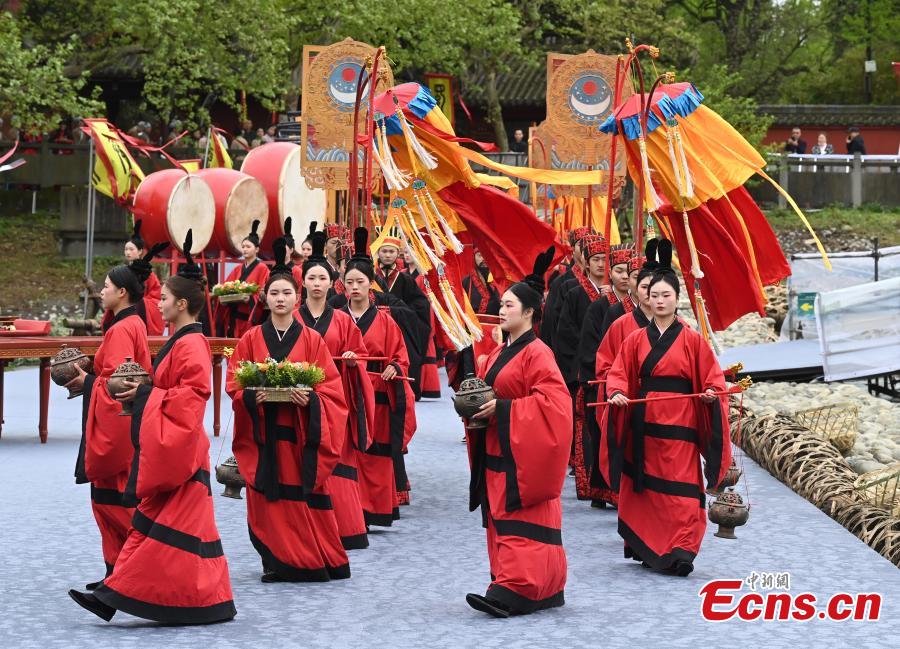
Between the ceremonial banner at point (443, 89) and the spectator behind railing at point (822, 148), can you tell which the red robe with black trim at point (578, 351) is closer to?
the ceremonial banner at point (443, 89)

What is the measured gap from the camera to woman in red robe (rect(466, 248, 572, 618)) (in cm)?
595

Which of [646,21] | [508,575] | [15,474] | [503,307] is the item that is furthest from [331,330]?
[646,21]

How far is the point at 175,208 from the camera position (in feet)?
57.7

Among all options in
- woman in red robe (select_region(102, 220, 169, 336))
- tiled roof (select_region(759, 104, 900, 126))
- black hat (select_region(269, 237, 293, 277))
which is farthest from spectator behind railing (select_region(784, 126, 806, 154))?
black hat (select_region(269, 237, 293, 277))

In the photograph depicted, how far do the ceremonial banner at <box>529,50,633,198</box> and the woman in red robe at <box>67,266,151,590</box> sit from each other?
227 inches

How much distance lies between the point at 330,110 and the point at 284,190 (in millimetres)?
8839

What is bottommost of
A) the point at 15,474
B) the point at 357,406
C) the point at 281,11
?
the point at 15,474

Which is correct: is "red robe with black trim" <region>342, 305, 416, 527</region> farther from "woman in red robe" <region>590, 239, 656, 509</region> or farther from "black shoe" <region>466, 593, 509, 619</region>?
"black shoe" <region>466, 593, 509, 619</region>

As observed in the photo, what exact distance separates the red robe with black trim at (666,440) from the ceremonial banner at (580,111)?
182 inches

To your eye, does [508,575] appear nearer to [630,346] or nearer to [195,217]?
[630,346]

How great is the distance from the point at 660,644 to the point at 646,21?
21.5 meters

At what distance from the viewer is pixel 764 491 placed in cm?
925

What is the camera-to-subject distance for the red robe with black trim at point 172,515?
18.2ft

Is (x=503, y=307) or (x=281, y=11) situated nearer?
(x=503, y=307)
